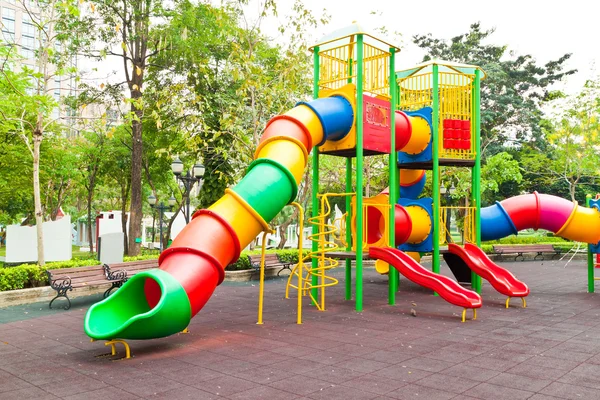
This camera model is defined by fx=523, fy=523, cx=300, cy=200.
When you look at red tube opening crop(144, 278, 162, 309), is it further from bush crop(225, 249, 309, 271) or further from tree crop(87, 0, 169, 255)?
tree crop(87, 0, 169, 255)

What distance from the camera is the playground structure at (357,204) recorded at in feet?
23.6

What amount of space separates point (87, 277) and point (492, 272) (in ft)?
29.5

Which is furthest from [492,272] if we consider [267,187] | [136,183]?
[136,183]

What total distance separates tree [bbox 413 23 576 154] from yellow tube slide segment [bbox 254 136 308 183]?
1004 inches

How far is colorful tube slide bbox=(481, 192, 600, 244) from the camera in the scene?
39.9 ft

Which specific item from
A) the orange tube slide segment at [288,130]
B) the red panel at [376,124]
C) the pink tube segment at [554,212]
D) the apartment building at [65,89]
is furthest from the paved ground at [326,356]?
the apartment building at [65,89]

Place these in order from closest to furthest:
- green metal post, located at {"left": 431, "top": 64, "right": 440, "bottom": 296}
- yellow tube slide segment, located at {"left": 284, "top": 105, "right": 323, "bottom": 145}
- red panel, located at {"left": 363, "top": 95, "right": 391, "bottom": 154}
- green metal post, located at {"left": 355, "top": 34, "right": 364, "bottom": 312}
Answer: yellow tube slide segment, located at {"left": 284, "top": 105, "right": 323, "bottom": 145} → green metal post, located at {"left": 355, "top": 34, "right": 364, "bottom": 312} → red panel, located at {"left": 363, "top": 95, "right": 391, "bottom": 154} → green metal post, located at {"left": 431, "top": 64, "right": 440, "bottom": 296}

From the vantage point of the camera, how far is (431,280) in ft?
32.3

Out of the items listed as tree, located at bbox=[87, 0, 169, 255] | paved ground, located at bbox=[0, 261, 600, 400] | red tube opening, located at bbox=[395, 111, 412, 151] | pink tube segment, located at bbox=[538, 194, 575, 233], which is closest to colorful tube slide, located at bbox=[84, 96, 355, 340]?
paved ground, located at bbox=[0, 261, 600, 400]

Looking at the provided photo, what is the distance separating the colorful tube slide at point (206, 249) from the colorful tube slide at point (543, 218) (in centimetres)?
600

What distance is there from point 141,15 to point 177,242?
14208 millimetres

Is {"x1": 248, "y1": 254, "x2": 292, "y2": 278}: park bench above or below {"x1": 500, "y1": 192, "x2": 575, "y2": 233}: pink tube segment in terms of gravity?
below

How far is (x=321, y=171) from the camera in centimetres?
2528

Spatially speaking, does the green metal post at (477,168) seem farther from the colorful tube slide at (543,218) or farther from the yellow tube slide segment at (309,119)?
the yellow tube slide segment at (309,119)
